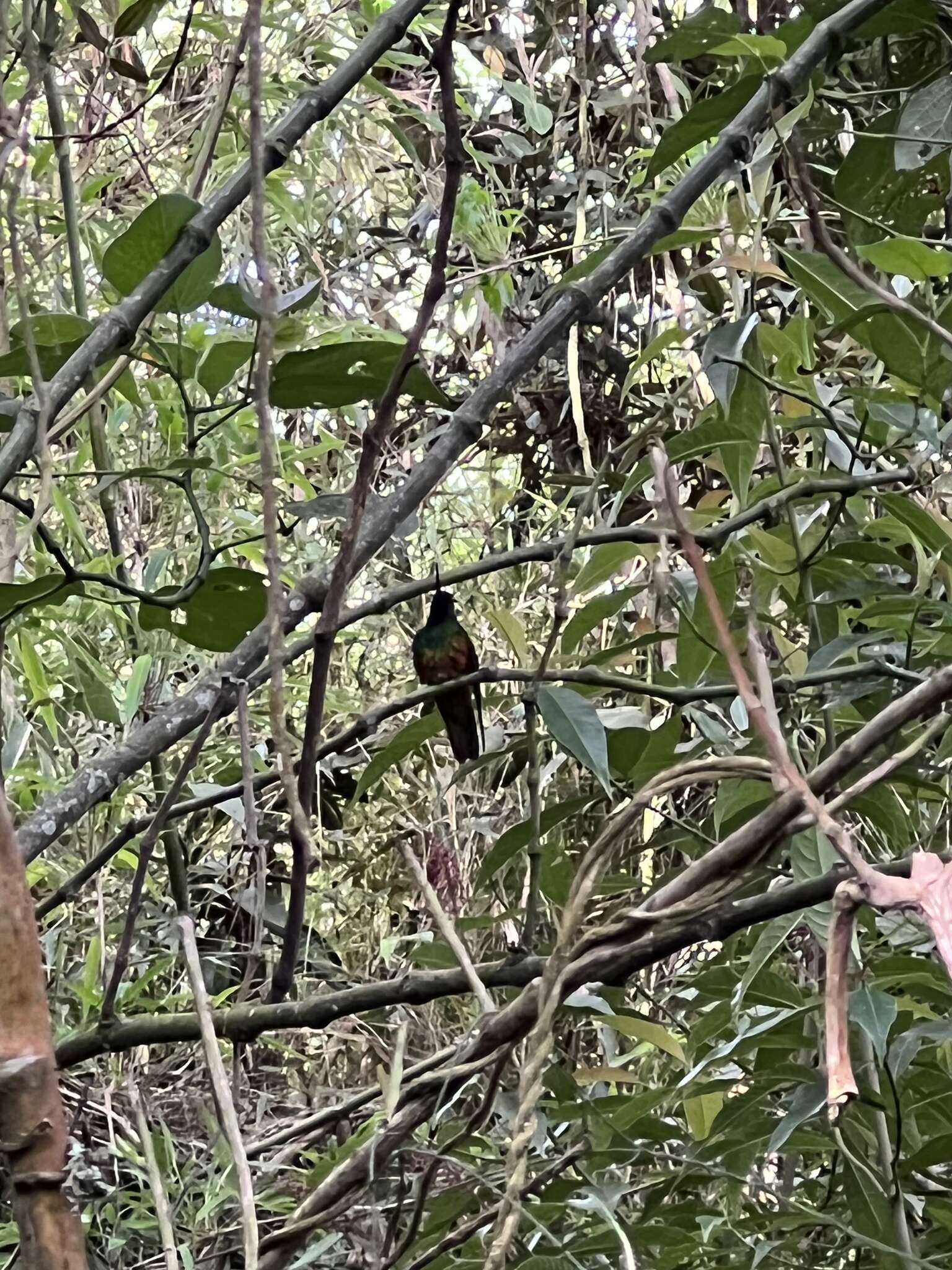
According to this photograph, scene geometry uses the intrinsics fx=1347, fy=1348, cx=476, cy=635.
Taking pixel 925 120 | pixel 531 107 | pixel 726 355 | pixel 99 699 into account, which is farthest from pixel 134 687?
pixel 531 107

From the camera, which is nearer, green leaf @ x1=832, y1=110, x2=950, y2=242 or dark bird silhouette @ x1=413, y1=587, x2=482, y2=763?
green leaf @ x1=832, y1=110, x2=950, y2=242

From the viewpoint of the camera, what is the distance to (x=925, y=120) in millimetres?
672

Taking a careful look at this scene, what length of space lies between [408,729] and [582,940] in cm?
31

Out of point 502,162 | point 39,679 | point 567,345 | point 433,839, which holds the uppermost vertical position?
point 502,162

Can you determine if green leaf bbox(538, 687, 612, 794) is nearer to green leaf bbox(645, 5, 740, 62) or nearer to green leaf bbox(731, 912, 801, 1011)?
green leaf bbox(731, 912, 801, 1011)

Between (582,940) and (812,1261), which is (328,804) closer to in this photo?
(812,1261)

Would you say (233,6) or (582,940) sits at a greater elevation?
(233,6)

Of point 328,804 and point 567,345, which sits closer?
point 567,345

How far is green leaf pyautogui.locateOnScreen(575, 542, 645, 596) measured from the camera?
0.68 metres

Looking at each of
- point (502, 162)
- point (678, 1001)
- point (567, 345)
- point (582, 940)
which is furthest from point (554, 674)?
point (502, 162)

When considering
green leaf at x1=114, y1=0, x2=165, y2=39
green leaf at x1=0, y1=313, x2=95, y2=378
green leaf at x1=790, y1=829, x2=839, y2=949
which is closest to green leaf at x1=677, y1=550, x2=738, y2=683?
green leaf at x1=790, y1=829, x2=839, y2=949

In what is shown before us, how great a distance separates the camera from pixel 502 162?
5.31 feet

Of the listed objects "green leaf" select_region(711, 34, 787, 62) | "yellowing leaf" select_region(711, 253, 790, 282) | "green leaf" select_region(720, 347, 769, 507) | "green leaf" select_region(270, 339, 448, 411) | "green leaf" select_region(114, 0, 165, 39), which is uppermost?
"green leaf" select_region(114, 0, 165, 39)

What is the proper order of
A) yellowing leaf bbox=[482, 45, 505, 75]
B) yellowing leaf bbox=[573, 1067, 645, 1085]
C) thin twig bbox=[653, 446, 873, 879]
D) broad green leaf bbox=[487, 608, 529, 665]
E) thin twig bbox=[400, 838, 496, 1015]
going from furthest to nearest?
yellowing leaf bbox=[482, 45, 505, 75]
yellowing leaf bbox=[573, 1067, 645, 1085]
broad green leaf bbox=[487, 608, 529, 665]
thin twig bbox=[400, 838, 496, 1015]
thin twig bbox=[653, 446, 873, 879]
